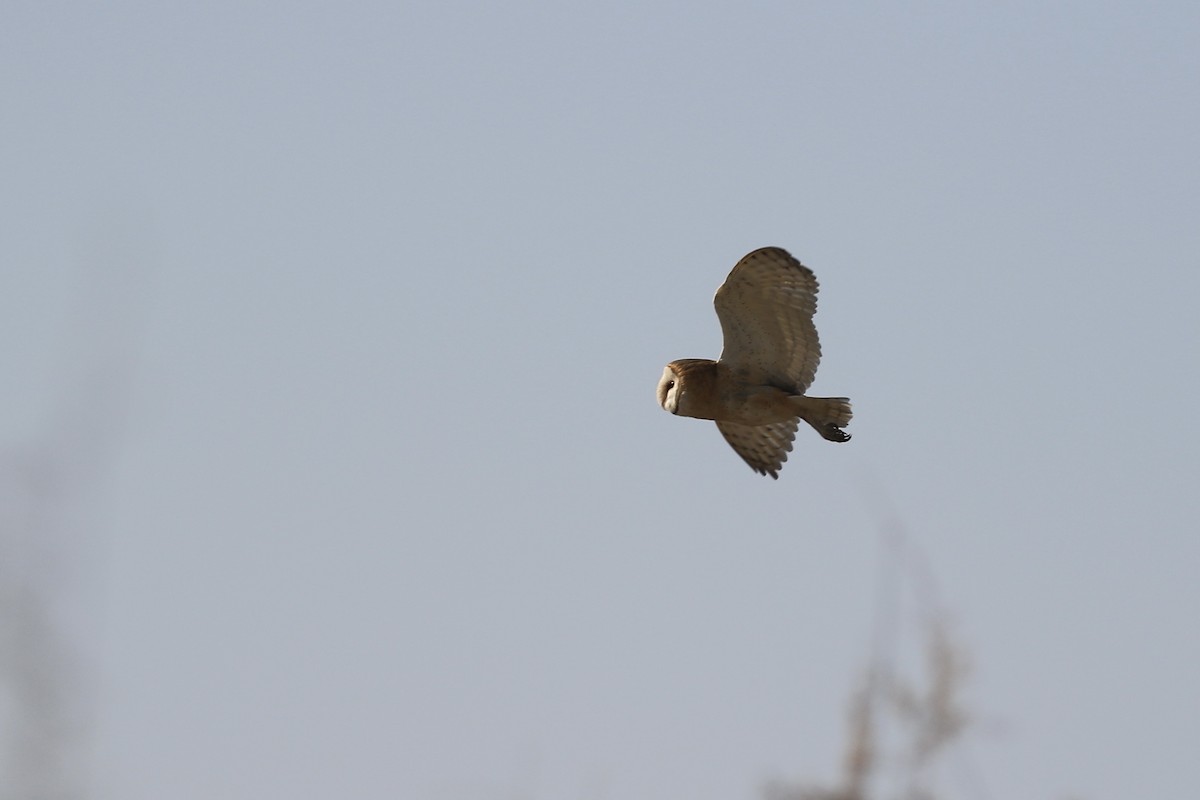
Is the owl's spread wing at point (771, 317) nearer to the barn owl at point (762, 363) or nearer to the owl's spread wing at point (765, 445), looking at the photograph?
the barn owl at point (762, 363)

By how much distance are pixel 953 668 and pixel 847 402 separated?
106 inches

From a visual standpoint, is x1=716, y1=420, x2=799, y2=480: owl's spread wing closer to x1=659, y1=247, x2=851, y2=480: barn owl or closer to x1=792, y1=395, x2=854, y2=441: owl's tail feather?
x1=659, y1=247, x2=851, y2=480: barn owl

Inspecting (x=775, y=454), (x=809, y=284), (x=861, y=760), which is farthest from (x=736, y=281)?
(x=861, y=760)

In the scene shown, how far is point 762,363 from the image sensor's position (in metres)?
15.2

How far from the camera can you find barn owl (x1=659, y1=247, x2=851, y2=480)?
14812 millimetres

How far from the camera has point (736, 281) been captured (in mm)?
14812

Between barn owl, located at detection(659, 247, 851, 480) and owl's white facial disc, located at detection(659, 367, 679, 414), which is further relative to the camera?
owl's white facial disc, located at detection(659, 367, 679, 414)

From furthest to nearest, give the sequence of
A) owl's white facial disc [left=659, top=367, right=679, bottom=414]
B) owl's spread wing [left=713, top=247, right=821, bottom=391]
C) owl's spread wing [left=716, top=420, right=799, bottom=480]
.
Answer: owl's spread wing [left=716, top=420, right=799, bottom=480] < owl's white facial disc [left=659, top=367, right=679, bottom=414] < owl's spread wing [left=713, top=247, right=821, bottom=391]

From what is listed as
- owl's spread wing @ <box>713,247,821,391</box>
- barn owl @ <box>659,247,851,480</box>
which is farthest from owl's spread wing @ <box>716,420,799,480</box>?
owl's spread wing @ <box>713,247,821,391</box>

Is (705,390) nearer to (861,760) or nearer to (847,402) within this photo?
(847,402)

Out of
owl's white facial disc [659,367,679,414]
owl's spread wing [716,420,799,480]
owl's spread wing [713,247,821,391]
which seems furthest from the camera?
owl's spread wing [716,420,799,480]

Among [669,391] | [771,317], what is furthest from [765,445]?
[771,317]

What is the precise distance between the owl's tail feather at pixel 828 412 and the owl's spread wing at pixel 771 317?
32 cm

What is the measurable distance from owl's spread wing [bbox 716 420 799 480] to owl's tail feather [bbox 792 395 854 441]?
1.17m
